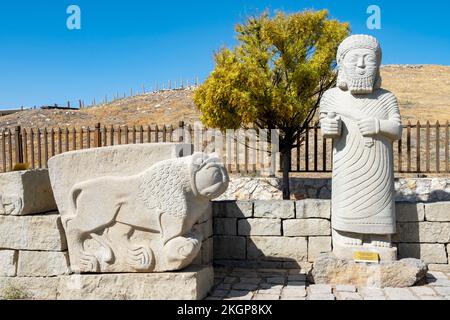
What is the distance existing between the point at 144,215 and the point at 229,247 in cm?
207

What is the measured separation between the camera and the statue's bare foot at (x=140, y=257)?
13.8ft

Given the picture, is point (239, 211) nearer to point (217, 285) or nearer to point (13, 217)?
point (217, 285)

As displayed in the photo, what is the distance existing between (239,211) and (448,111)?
60.3 ft

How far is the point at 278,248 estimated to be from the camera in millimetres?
5793

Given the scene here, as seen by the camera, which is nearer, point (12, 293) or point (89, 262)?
point (89, 262)

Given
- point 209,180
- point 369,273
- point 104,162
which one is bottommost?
point 369,273

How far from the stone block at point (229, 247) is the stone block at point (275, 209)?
44 cm

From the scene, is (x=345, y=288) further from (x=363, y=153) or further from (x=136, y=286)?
(x=136, y=286)

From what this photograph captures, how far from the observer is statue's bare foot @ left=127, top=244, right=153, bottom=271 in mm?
4195

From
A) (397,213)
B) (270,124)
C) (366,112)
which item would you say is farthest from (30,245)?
(270,124)

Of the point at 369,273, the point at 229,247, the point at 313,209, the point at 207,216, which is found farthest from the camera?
the point at 229,247

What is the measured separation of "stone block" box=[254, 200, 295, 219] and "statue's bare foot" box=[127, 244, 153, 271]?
6.60 feet

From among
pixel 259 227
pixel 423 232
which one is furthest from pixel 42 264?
pixel 423 232

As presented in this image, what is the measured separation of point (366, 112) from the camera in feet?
16.4
